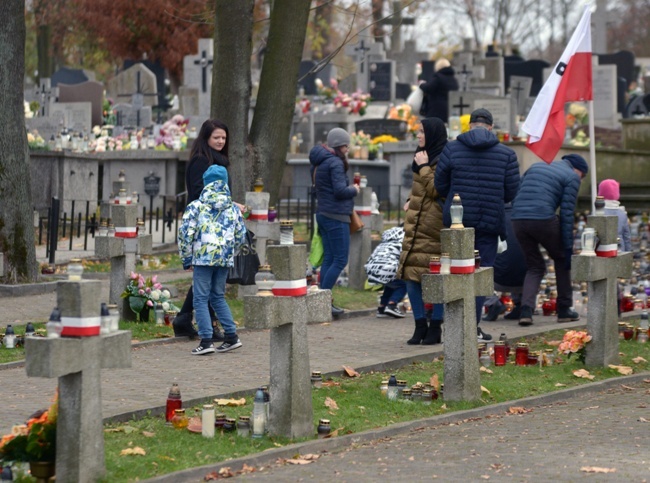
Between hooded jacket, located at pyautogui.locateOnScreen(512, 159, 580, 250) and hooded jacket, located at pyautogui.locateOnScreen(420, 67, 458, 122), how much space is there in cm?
1460

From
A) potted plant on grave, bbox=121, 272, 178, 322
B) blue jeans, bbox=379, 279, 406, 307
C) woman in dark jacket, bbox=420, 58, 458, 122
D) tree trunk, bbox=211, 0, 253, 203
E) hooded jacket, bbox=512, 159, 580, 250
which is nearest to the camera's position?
potted plant on grave, bbox=121, 272, 178, 322

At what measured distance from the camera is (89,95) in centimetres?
3606

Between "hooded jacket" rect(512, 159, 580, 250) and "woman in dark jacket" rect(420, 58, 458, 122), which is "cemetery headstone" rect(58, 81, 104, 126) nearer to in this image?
"woman in dark jacket" rect(420, 58, 458, 122)

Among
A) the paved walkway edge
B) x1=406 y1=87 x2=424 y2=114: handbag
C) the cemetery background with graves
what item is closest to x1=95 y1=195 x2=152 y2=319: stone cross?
the paved walkway edge

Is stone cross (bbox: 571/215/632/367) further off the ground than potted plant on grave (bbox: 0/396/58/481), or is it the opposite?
stone cross (bbox: 571/215/632/367)

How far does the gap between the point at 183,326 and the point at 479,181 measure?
115 inches

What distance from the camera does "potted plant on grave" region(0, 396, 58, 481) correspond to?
7727 millimetres

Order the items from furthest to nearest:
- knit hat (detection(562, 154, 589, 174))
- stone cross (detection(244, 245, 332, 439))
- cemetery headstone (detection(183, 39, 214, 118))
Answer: cemetery headstone (detection(183, 39, 214, 118))
knit hat (detection(562, 154, 589, 174))
stone cross (detection(244, 245, 332, 439))

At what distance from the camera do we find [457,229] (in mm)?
10312

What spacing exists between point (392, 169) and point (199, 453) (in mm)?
19936

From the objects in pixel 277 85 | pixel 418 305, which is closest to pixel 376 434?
pixel 418 305

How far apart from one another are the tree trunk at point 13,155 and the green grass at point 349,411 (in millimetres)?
5768

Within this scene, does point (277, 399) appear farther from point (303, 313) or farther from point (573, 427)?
point (573, 427)

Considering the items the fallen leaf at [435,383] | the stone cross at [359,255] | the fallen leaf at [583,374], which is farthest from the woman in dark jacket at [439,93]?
the fallen leaf at [435,383]
